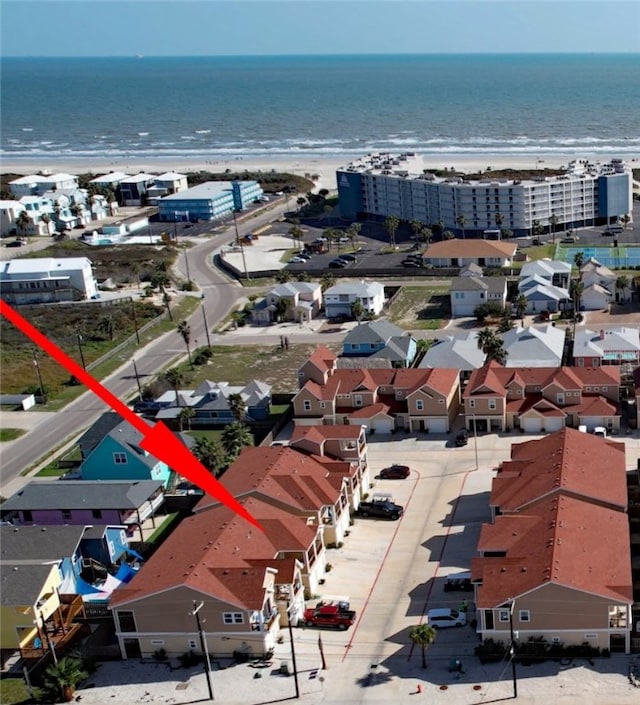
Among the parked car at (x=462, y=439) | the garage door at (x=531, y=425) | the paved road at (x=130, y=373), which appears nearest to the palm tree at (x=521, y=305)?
the garage door at (x=531, y=425)

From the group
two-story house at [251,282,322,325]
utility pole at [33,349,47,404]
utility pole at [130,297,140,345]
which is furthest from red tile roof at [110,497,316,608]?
two-story house at [251,282,322,325]

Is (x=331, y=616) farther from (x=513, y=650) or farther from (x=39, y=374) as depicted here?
(x=39, y=374)

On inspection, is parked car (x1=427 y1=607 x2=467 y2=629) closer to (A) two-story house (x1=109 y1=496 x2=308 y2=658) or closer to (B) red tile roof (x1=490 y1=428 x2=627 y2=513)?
(A) two-story house (x1=109 y1=496 x2=308 y2=658)

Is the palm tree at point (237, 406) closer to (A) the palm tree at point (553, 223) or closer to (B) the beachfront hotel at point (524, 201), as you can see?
(B) the beachfront hotel at point (524, 201)

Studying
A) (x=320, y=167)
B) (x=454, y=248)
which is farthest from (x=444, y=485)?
(x=320, y=167)

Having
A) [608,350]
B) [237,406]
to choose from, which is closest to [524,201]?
[608,350]

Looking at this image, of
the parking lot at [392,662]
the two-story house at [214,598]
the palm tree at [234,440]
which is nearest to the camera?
the parking lot at [392,662]

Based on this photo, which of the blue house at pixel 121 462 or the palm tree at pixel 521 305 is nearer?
the blue house at pixel 121 462
